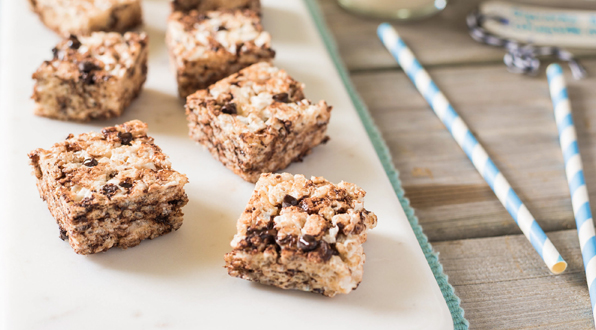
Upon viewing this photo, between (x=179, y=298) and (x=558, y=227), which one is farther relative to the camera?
(x=558, y=227)

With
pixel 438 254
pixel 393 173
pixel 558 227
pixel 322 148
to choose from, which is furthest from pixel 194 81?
pixel 558 227

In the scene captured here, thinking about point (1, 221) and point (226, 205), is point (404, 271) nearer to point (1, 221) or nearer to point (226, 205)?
point (226, 205)

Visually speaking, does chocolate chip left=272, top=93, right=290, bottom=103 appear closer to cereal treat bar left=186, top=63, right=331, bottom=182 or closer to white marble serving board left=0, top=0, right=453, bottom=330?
cereal treat bar left=186, top=63, right=331, bottom=182

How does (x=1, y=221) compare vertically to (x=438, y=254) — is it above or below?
above

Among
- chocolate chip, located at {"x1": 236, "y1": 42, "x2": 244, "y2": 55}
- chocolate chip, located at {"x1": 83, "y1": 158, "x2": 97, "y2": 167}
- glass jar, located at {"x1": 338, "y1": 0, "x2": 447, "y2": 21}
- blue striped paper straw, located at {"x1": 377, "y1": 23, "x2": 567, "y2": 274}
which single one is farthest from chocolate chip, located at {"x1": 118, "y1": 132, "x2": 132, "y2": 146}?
glass jar, located at {"x1": 338, "y1": 0, "x2": 447, "y2": 21}

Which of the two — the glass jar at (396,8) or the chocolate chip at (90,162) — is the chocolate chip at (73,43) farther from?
the glass jar at (396,8)

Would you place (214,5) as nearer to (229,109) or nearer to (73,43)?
(73,43)

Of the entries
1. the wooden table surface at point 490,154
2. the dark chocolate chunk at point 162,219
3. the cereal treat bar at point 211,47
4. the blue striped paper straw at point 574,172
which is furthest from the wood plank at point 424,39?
the dark chocolate chunk at point 162,219

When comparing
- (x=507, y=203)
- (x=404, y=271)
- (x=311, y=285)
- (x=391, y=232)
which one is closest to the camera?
(x=311, y=285)
